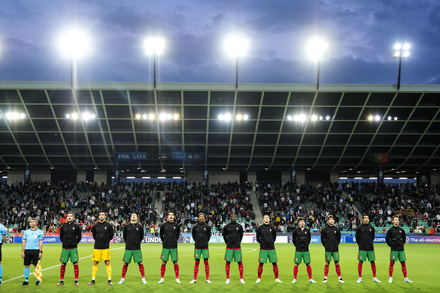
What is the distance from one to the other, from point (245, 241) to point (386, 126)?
71.9 feet

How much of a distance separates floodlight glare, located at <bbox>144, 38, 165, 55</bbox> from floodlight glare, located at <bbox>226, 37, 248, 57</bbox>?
6.13m

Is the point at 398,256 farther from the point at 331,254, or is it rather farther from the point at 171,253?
the point at 171,253

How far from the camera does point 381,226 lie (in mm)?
39188

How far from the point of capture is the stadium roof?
3919 centimetres

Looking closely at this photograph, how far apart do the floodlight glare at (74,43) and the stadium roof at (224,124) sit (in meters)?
4.72

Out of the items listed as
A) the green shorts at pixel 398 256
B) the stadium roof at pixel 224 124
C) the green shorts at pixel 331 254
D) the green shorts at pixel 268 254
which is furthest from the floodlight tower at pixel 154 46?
Answer: the green shorts at pixel 398 256

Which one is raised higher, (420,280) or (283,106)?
(283,106)

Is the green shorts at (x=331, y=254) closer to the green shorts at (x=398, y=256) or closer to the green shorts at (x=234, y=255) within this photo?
the green shorts at (x=398, y=256)

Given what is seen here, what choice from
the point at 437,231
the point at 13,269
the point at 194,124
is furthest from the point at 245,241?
the point at 13,269

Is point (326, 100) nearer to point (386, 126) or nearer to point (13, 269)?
point (386, 126)

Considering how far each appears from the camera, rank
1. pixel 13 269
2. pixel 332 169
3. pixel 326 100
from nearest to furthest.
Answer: pixel 13 269 → pixel 326 100 → pixel 332 169

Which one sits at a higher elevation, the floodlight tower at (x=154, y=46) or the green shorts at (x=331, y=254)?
the floodlight tower at (x=154, y=46)

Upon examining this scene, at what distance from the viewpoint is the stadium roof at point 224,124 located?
3919 cm

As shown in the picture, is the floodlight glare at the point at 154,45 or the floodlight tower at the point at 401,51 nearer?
the floodlight glare at the point at 154,45
